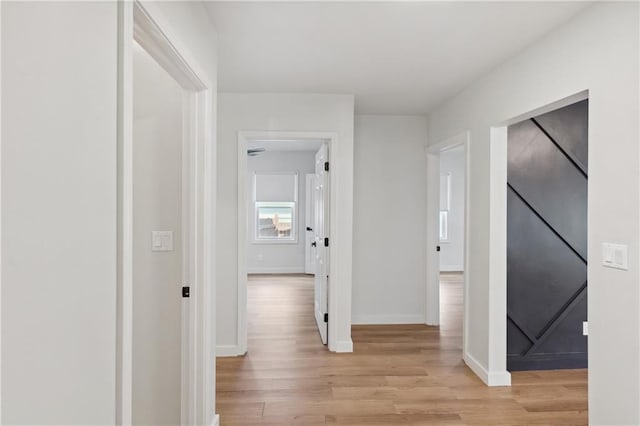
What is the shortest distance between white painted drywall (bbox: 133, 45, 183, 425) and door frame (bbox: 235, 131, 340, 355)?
1520 millimetres

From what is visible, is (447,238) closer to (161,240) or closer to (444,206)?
(444,206)

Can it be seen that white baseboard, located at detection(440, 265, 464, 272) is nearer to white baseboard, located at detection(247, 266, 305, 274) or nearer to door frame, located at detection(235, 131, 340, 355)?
white baseboard, located at detection(247, 266, 305, 274)

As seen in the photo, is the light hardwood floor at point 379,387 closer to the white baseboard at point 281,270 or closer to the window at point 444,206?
the white baseboard at point 281,270

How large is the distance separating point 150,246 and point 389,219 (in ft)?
10.5

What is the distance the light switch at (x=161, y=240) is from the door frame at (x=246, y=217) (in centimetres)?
155

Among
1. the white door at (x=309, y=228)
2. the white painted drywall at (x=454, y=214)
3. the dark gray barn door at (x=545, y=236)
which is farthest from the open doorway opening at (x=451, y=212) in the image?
the dark gray barn door at (x=545, y=236)

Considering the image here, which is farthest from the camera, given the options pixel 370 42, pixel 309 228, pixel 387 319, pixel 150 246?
pixel 309 228

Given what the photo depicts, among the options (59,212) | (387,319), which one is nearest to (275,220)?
(387,319)

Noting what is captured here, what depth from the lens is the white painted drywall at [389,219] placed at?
4.71 metres

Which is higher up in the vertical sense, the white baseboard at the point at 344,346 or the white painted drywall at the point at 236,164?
the white painted drywall at the point at 236,164

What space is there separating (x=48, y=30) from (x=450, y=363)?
3.71 metres

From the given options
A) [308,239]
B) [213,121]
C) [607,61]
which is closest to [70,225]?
[213,121]

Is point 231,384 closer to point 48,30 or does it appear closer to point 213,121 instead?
point 213,121

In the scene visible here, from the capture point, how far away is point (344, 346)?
3775 mm
